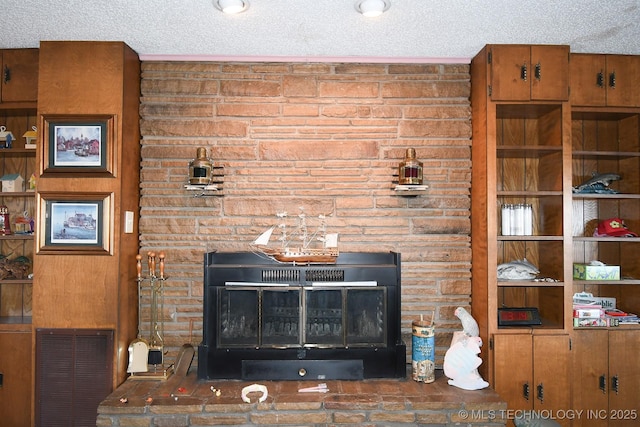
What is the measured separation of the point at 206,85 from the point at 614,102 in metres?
2.87

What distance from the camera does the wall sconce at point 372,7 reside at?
2.37 m

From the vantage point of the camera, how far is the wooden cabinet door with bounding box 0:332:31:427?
2.94 metres

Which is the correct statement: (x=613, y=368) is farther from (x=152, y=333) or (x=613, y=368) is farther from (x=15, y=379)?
(x=15, y=379)

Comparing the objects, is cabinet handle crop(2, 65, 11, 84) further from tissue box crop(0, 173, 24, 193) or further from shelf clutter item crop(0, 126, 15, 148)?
tissue box crop(0, 173, 24, 193)

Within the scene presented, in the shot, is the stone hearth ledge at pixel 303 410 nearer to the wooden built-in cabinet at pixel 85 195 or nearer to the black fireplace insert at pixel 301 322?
the black fireplace insert at pixel 301 322

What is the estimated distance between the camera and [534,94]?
2910 mm

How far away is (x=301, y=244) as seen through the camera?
3.15m

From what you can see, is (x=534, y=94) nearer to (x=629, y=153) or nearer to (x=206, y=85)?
(x=629, y=153)

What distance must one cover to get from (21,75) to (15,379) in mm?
2076

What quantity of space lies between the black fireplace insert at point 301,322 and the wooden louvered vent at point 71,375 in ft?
2.07

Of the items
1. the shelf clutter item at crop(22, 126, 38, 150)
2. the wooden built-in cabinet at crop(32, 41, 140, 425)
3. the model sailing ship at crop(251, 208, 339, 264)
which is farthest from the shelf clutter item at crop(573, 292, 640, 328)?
the shelf clutter item at crop(22, 126, 38, 150)

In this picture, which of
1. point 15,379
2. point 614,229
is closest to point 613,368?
point 614,229

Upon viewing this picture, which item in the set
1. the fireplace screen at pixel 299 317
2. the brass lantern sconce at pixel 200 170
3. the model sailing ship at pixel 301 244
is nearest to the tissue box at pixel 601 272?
the fireplace screen at pixel 299 317

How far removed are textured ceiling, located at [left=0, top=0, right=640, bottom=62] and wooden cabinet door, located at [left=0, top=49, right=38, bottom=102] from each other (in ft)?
0.26
